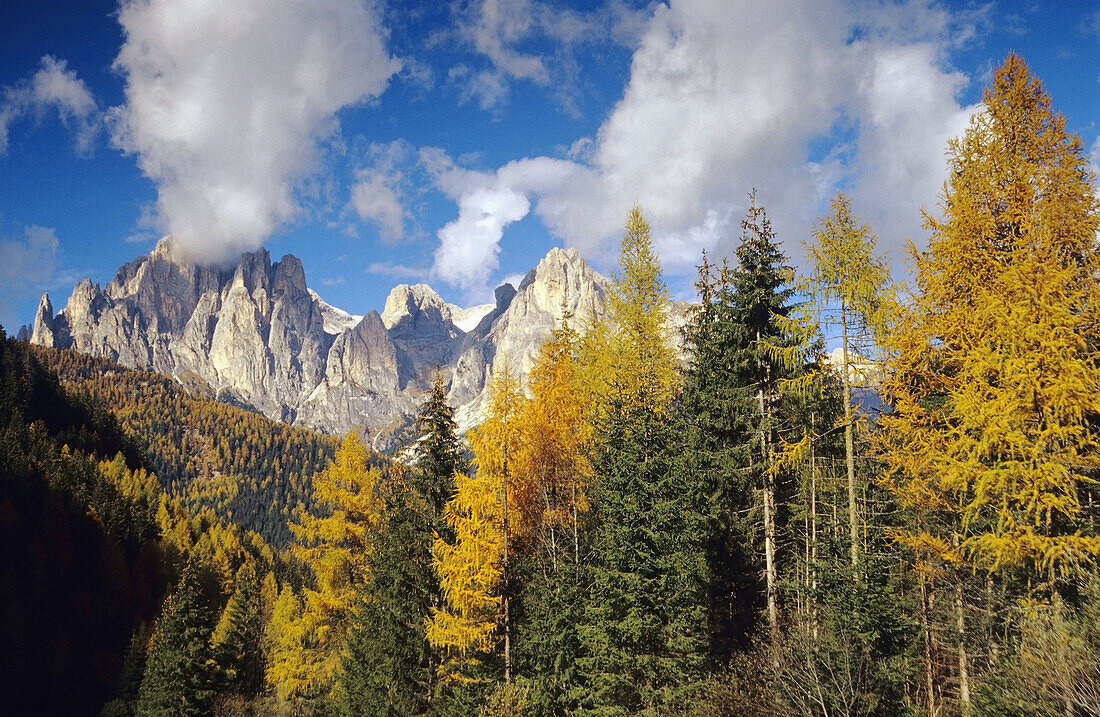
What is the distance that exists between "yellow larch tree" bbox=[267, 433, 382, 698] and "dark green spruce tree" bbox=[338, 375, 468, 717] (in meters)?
3.01

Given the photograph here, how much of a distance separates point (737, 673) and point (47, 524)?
76960 mm

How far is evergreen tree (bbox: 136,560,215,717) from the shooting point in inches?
1120

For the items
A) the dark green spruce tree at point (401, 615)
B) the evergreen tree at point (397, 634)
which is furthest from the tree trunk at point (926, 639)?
the evergreen tree at point (397, 634)

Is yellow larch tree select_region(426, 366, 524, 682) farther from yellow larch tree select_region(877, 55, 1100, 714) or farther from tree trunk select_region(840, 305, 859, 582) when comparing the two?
yellow larch tree select_region(877, 55, 1100, 714)

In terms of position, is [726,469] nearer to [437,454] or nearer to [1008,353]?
[1008,353]

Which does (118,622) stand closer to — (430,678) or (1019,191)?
(430,678)

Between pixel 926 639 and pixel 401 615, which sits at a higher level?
pixel 926 639

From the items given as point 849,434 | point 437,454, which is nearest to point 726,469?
point 849,434

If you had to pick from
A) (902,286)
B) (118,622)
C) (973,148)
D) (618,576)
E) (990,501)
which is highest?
(973,148)

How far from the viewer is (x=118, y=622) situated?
203 feet

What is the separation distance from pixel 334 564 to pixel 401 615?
21.2ft

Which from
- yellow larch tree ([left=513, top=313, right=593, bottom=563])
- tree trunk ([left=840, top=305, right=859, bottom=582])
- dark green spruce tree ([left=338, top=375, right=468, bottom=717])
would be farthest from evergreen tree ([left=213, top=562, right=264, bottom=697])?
tree trunk ([left=840, top=305, right=859, bottom=582])

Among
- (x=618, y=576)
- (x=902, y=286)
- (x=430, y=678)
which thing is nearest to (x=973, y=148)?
(x=902, y=286)

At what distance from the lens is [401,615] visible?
65.5ft
